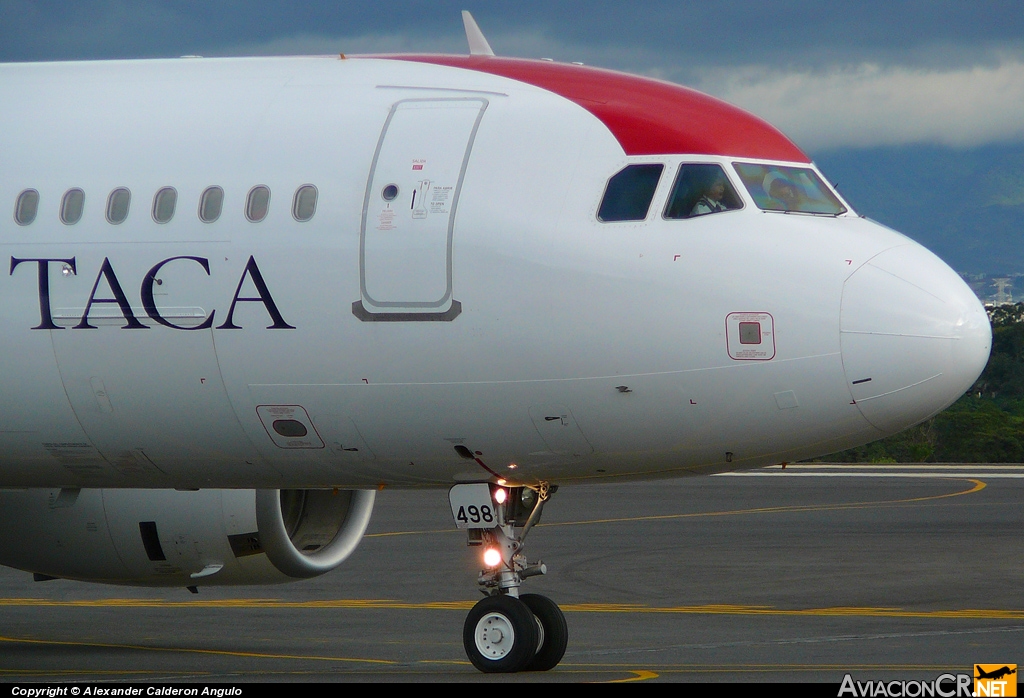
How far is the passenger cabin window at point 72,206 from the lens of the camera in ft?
44.3

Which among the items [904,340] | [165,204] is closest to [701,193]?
[904,340]

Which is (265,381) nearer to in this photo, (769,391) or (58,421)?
(58,421)

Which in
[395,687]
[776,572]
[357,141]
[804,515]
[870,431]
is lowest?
[395,687]

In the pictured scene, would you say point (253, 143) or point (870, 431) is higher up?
point (253, 143)

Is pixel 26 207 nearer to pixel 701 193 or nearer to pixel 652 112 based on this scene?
pixel 652 112

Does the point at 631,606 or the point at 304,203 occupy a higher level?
the point at 631,606

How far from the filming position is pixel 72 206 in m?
13.6

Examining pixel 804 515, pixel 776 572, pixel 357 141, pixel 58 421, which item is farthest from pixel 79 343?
pixel 804 515

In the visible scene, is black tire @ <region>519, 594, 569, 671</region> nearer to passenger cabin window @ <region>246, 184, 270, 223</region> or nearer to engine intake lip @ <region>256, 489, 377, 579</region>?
engine intake lip @ <region>256, 489, 377, 579</region>

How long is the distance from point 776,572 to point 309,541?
9.88 m

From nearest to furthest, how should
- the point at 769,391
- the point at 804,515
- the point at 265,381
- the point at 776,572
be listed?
the point at 769,391 → the point at 265,381 → the point at 776,572 → the point at 804,515

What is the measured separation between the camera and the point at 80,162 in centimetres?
1367

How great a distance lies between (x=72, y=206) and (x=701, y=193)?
195 inches

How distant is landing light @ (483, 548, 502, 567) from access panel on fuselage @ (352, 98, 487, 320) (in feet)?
6.71
